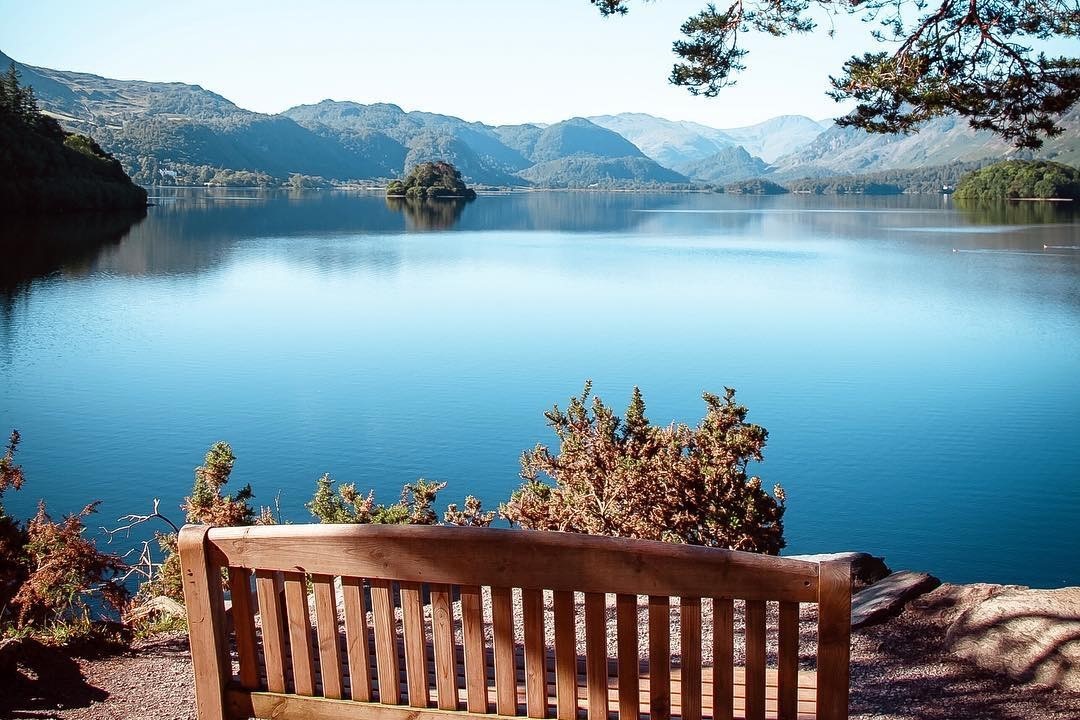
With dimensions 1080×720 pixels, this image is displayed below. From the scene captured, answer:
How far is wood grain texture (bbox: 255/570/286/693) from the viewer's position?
289 centimetres

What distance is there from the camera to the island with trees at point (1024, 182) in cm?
12000

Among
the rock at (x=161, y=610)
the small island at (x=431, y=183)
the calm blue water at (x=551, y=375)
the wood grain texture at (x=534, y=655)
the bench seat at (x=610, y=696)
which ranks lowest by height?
the calm blue water at (x=551, y=375)

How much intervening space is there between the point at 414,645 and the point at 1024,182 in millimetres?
135554

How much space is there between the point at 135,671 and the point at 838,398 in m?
16.3

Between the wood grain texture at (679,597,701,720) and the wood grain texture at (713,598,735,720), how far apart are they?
0.16ft

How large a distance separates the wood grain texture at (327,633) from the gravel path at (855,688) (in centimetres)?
159

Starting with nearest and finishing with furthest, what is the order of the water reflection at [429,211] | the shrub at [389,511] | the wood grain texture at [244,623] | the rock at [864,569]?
the wood grain texture at [244,623] → the rock at [864,569] → the shrub at [389,511] → the water reflection at [429,211]

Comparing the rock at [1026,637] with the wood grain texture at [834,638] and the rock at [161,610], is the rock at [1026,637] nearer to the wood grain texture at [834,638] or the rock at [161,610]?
the wood grain texture at [834,638]

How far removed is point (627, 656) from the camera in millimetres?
2670

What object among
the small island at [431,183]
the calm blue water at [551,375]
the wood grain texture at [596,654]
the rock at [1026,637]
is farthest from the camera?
the small island at [431,183]

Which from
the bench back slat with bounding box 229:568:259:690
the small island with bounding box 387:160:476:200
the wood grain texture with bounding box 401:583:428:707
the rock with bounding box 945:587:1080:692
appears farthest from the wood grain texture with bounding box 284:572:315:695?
the small island with bounding box 387:160:476:200

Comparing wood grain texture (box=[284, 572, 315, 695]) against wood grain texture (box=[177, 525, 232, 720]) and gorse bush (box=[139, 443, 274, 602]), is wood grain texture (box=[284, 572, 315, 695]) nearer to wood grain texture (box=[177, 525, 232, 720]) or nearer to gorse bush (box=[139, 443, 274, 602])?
wood grain texture (box=[177, 525, 232, 720])

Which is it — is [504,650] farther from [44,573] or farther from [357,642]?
[44,573]

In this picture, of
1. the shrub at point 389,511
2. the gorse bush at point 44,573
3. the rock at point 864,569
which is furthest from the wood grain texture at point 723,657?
the shrub at point 389,511
